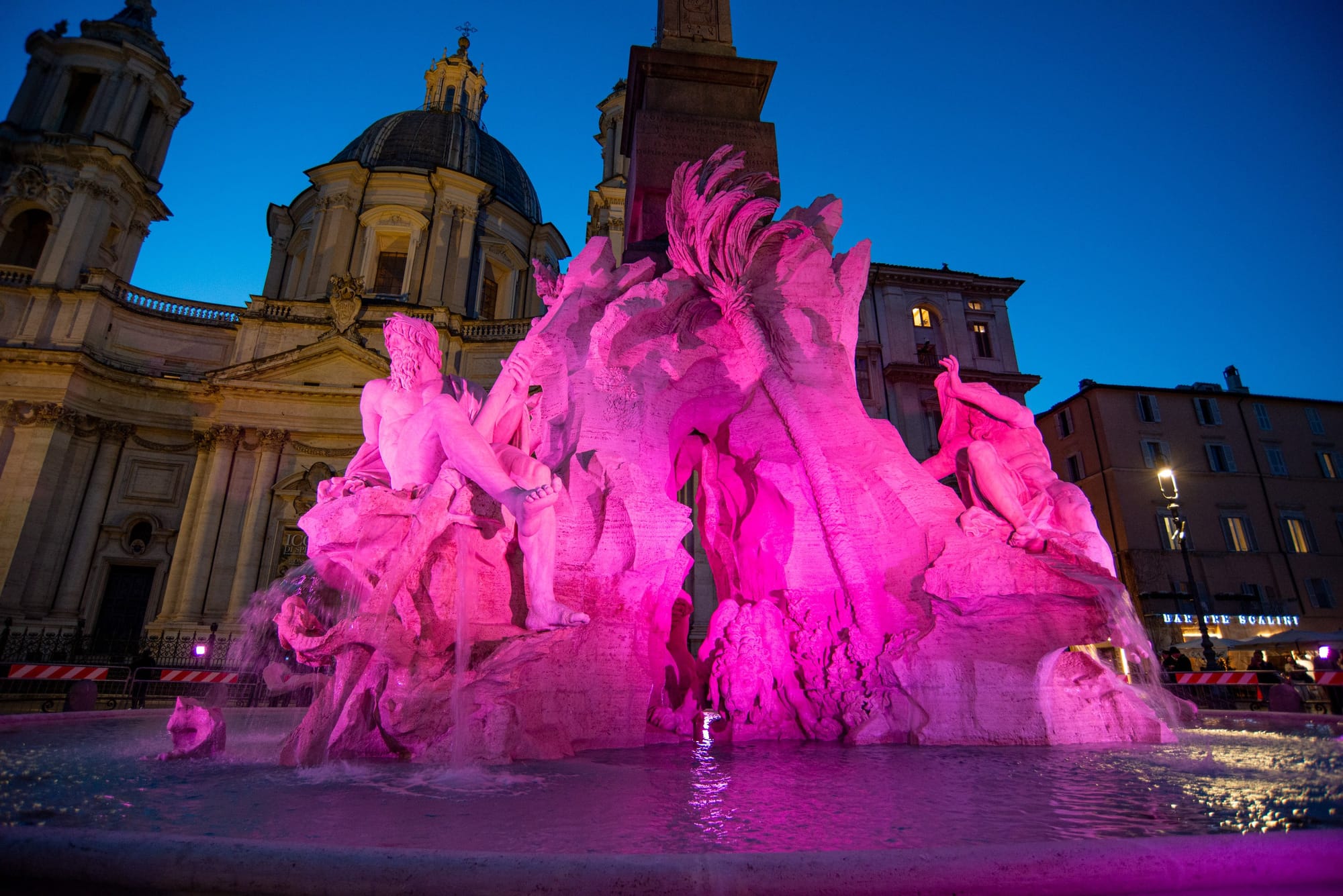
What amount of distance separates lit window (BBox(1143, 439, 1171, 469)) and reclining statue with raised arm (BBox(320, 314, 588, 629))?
1139 inches

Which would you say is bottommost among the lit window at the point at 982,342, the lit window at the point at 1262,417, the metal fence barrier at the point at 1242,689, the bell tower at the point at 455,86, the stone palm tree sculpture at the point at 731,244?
the metal fence barrier at the point at 1242,689

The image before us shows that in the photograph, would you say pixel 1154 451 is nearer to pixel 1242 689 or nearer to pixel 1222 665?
pixel 1222 665

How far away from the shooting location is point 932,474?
627cm

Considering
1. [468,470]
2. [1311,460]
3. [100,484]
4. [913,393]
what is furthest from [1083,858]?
[1311,460]

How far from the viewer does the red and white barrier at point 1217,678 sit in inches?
313

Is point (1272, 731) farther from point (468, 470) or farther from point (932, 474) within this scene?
point (468, 470)

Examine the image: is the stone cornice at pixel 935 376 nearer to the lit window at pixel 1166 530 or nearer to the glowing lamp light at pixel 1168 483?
the lit window at pixel 1166 530

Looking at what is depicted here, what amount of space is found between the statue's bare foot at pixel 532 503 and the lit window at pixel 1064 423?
30.1 metres

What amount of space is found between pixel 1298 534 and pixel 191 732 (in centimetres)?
3497

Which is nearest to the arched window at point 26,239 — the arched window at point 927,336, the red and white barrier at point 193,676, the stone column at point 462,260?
the stone column at point 462,260

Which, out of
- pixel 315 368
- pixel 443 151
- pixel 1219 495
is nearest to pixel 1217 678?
pixel 1219 495

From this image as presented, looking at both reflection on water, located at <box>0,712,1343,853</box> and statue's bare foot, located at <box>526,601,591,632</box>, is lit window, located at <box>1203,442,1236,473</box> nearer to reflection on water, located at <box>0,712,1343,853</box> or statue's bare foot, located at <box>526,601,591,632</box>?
reflection on water, located at <box>0,712,1343,853</box>

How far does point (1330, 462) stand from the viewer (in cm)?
2838

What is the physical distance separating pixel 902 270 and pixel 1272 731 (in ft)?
80.0
